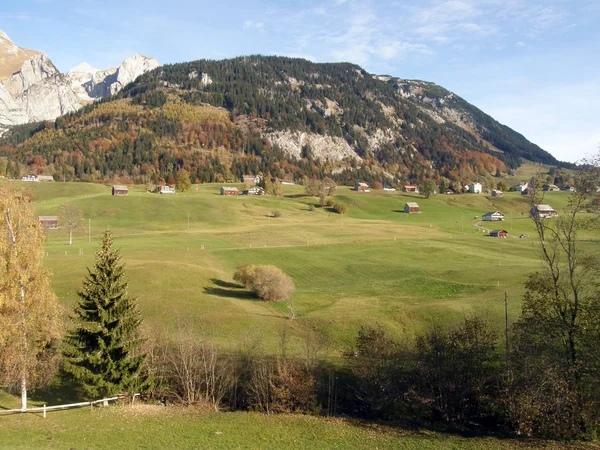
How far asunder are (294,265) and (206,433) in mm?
48073

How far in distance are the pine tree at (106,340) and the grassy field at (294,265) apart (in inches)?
229

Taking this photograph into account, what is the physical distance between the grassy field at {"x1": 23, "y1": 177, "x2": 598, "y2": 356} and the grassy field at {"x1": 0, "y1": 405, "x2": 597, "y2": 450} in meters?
9.02

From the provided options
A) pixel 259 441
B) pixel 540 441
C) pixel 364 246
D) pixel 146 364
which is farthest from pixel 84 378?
pixel 364 246

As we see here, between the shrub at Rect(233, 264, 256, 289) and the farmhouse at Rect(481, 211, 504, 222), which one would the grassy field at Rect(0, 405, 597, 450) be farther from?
the farmhouse at Rect(481, 211, 504, 222)

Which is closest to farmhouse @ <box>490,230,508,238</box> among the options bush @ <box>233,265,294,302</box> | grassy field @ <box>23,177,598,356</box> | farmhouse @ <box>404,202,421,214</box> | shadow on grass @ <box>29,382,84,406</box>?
grassy field @ <box>23,177,598,356</box>

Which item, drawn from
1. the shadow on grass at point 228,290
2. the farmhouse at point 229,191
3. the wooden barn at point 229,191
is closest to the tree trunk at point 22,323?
the shadow on grass at point 228,290

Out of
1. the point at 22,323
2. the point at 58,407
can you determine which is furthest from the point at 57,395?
the point at 22,323

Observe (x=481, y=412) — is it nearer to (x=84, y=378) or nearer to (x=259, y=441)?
(x=259, y=441)

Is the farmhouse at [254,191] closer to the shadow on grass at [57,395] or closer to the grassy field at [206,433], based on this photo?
the shadow on grass at [57,395]

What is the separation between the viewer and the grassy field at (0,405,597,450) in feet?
64.6

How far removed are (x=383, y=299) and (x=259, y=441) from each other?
109ft

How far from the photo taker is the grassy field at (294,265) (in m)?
42.3

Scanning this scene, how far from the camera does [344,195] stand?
181 m

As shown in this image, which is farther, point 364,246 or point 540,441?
point 364,246
